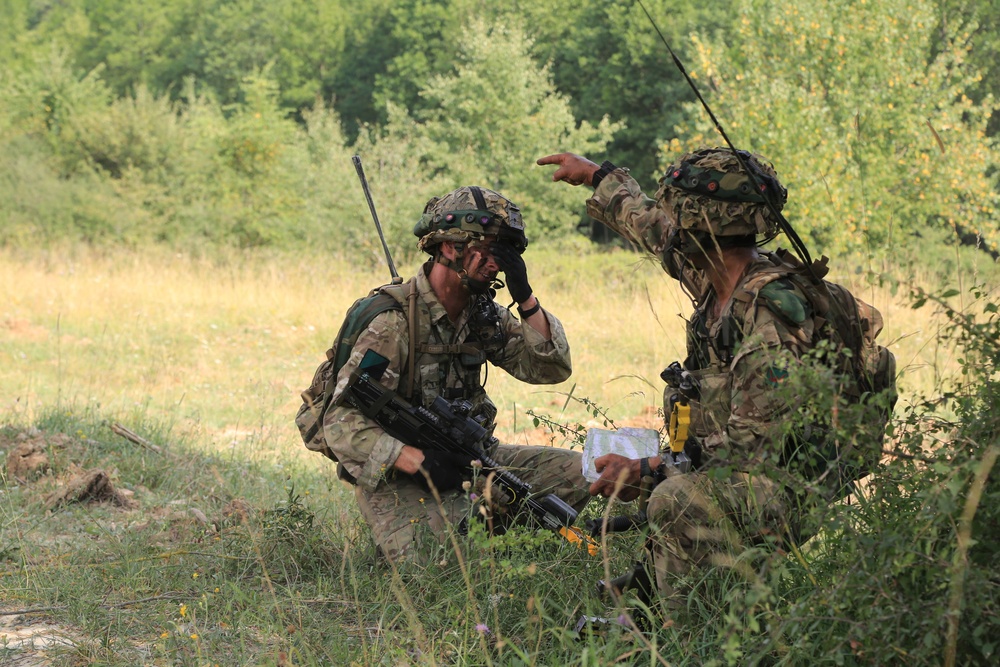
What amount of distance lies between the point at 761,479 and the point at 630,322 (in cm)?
844

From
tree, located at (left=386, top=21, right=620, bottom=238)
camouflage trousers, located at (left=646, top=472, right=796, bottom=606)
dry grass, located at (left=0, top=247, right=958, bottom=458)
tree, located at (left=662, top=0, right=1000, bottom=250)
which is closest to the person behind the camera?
camouflage trousers, located at (left=646, top=472, right=796, bottom=606)

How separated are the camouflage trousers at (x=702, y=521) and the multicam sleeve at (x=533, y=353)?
3.81 feet

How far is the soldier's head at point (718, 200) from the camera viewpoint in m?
3.44

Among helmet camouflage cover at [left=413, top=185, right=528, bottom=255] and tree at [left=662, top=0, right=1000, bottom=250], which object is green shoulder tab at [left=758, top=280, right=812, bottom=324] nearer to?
helmet camouflage cover at [left=413, top=185, right=528, bottom=255]

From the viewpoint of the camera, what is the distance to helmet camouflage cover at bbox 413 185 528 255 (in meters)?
4.13

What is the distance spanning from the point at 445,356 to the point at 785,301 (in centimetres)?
157

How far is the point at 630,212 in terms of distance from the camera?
13.6 ft

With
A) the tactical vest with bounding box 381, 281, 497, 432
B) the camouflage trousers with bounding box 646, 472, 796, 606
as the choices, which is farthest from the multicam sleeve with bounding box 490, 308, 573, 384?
the camouflage trousers with bounding box 646, 472, 796, 606

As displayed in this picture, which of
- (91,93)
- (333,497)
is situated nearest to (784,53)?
(333,497)

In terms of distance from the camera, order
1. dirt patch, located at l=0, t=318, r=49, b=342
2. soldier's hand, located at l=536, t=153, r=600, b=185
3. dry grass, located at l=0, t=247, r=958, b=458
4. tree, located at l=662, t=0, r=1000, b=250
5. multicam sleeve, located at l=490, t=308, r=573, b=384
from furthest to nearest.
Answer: tree, located at l=662, t=0, r=1000, b=250 < dirt patch, located at l=0, t=318, r=49, b=342 < dry grass, located at l=0, t=247, r=958, b=458 < multicam sleeve, located at l=490, t=308, r=573, b=384 < soldier's hand, located at l=536, t=153, r=600, b=185

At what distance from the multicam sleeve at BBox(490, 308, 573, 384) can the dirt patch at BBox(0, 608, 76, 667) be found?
1.97 m

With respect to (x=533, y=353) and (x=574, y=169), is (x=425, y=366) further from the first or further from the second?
(x=574, y=169)

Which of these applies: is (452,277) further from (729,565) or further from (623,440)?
(729,565)

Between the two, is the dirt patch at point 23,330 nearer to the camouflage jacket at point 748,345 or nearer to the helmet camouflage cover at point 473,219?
the helmet camouflage cover at point 473,219
